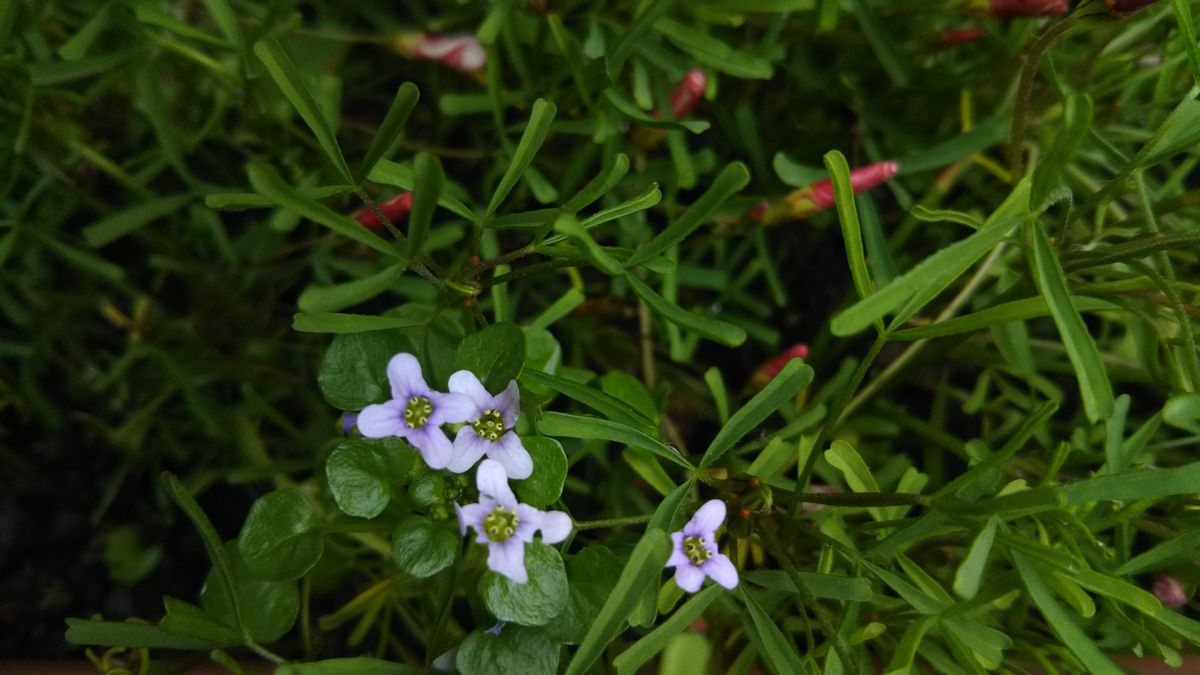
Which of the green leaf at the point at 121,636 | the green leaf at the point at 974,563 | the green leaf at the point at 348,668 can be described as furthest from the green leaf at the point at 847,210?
the green leaf at the point at 121,636

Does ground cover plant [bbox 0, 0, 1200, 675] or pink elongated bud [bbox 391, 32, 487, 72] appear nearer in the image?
ground cover plant [bbox 0, 0, 1200, 675]

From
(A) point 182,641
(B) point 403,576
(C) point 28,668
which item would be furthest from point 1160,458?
(C) point 28,668

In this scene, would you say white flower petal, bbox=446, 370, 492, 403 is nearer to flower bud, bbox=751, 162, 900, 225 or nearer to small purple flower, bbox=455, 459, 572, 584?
small purple flower, bbox=455, 459, 572, 584

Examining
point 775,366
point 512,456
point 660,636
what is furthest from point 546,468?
point 775,366

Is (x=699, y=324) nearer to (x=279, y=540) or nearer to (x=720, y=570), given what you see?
(x=720, y=570)

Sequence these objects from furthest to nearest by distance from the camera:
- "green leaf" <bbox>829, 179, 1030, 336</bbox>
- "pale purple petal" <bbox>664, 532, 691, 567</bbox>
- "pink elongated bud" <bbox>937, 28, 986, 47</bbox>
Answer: "pink elongated bud" <bbox>937, 28, 986, 47</bbox>, "pale purple petal" <bbox>664, 532, 691, 567</bbox>, "green leaf" <bbox>829, 179, 1030, 336</bbox>

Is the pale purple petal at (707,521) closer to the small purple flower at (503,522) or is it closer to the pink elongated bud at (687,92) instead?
the small purple flower at (503,522)

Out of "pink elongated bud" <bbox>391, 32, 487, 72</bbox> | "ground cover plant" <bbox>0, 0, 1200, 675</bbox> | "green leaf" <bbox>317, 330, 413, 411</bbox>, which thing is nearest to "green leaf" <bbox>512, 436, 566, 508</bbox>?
"ground cover plant" <bbox>0, 0, 1200, 675</bbox>
